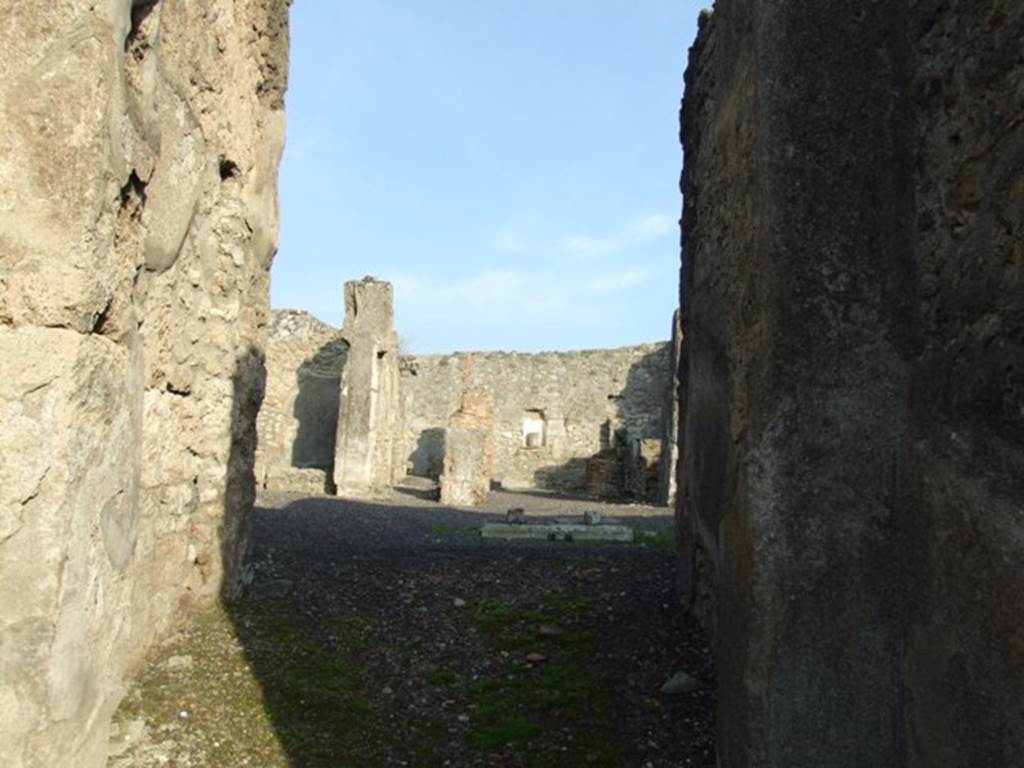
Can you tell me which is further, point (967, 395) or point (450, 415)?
point (450, 415)

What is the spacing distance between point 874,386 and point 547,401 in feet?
81.6

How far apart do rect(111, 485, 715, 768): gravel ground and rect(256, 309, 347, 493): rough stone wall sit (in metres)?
14.2

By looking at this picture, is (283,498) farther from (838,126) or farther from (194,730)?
(838,126)

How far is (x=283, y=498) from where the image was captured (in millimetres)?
13531

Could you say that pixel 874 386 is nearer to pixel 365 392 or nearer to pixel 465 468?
pixel 465 468

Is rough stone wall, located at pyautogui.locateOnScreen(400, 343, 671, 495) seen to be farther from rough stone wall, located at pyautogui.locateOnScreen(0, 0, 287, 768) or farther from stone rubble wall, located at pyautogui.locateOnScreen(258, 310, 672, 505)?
rough stone wall, located at pyautogui.locateOnScreen(0, 0, 287, 768)

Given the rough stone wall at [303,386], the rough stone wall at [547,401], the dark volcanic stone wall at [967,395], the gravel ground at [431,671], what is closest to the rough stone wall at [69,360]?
the gravel ground at [431,671]

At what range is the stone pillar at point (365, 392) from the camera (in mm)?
16578

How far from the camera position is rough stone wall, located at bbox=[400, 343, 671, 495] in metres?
26.6

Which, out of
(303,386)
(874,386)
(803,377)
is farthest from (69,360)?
(303,386)

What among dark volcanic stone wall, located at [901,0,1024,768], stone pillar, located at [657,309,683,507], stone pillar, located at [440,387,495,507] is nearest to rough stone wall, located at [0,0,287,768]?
dark volcanic stone wall, located at [901,0,1024,768]

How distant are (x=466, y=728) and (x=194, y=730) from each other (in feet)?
3.87

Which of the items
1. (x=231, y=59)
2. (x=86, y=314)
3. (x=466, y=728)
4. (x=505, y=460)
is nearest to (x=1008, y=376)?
(x=86, y=314)

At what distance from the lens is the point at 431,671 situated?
4.68 meters
